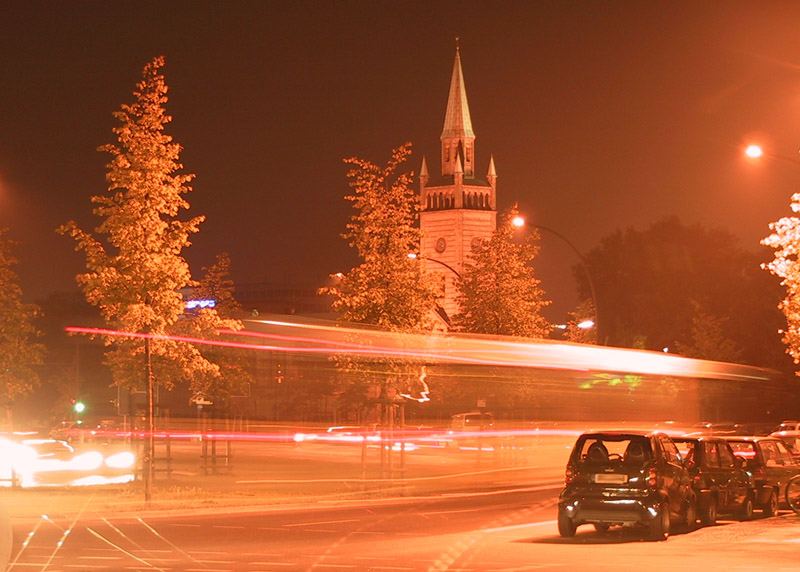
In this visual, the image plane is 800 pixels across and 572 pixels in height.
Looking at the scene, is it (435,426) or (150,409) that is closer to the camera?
(150,409)

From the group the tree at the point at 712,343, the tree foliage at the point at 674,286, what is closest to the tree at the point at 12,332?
the tree at the point at 712,343

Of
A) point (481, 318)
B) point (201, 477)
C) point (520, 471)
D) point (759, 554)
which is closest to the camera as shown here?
point (759, 554)

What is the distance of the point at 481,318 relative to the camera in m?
56.9

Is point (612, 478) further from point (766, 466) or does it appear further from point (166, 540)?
point (766, 466)

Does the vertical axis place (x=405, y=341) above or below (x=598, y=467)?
above

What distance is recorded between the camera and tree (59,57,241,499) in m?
29.9

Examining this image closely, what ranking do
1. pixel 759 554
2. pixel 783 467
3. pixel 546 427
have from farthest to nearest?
pixel 546 427 < pixel 783 467 < pixel 759 554

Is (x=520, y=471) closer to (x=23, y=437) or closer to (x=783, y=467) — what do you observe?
(x=783, y=467)

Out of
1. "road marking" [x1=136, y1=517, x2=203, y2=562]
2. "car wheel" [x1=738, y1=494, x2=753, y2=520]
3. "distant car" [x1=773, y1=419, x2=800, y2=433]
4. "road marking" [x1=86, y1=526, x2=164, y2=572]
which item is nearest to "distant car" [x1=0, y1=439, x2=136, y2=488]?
"road marking" [x1=136, y1=517, x2=203, y2=562]

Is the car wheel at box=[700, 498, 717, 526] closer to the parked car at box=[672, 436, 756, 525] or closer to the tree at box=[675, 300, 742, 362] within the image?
the parked car at box=[672, 436, 756, 525]

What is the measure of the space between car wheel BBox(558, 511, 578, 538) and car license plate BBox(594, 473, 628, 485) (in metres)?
0.79

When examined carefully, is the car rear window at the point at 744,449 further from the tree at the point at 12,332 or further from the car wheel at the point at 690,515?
the tree at the point at 12,332

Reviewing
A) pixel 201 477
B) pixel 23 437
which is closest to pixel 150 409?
pixel 201 477

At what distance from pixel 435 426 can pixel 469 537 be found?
1827cm
